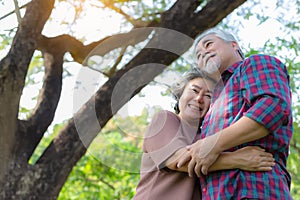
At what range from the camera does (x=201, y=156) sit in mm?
1751

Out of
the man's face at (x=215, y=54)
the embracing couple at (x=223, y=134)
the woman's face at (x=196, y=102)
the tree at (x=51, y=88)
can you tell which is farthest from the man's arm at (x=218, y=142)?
the tree at (x=51, y=88)

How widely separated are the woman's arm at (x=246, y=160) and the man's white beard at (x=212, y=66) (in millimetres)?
312

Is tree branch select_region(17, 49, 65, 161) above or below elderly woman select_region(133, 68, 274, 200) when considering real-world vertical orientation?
below

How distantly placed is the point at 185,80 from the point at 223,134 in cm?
40

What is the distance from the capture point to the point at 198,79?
200 centimetres

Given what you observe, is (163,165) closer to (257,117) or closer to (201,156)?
(201,156)

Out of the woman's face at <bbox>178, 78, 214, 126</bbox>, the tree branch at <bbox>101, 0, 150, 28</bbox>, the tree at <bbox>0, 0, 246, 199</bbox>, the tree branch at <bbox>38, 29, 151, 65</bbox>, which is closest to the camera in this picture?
the woman's face at <bbox>178, 78, 214, 126</bbox>

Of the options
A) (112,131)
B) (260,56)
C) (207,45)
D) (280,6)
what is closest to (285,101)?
(260,56)

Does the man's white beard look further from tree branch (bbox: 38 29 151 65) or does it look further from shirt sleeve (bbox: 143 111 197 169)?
tree branch (bbox: 38 29 151 65)

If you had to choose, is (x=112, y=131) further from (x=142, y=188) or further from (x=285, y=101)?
(x=285, y=101)

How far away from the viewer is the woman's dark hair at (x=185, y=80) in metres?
1.97

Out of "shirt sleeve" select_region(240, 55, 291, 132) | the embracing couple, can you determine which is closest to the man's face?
the embracing couple

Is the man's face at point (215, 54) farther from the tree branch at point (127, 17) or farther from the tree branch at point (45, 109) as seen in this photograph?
the tree branch at point (127, 17)

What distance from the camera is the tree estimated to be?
392 centimetres
